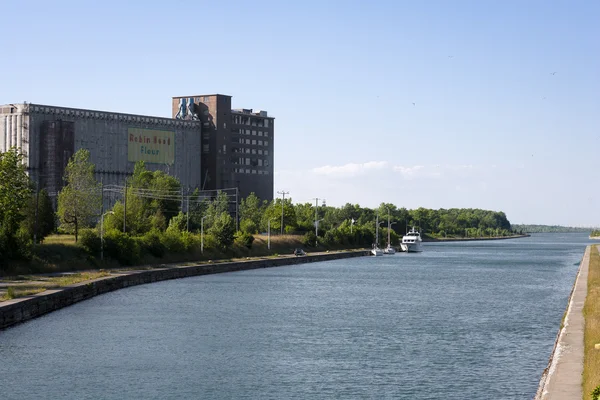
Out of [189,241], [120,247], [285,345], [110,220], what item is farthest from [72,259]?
[285,345]

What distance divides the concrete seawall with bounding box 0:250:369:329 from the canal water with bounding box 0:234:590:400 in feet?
3.27

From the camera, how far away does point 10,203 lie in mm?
85562

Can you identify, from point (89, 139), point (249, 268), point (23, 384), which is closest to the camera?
point (23, 384)

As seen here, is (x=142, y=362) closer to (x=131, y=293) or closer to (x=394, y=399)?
(x=394, y=399)

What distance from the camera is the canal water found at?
35.5m

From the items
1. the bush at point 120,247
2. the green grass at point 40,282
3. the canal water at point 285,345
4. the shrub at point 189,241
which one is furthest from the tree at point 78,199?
the canal water at point 285,345

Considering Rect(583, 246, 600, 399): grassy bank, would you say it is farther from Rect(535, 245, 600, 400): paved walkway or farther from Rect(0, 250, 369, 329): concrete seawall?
Rect(0, 250, 369, 329): concrete seawall

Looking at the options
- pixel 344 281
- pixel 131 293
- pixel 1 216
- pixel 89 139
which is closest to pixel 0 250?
pixel 1 216

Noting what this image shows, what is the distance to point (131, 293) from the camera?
79.3 m

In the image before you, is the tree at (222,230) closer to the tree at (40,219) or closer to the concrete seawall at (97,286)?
the concrete seawall at (97,286)

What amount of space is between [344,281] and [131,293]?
31.8 meters

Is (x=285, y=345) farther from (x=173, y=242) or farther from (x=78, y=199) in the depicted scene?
(x=78, y=199)

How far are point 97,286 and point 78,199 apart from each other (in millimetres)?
44018

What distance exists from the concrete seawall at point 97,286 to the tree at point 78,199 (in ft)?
57.9
